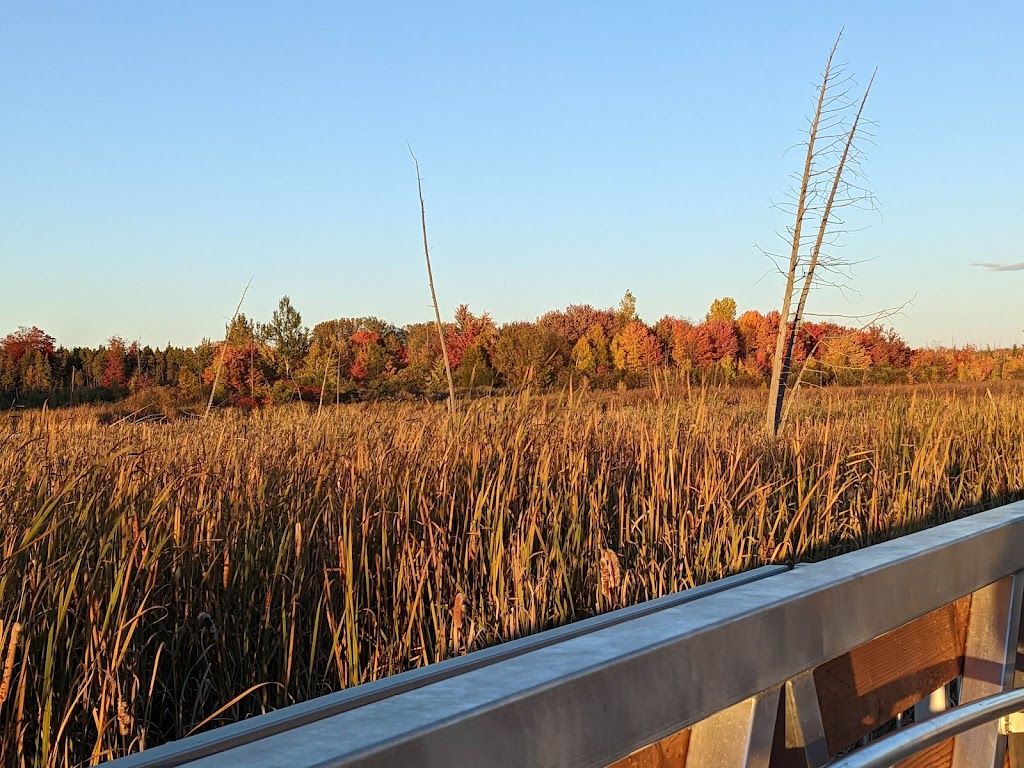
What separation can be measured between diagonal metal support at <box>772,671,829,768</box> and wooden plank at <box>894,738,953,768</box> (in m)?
0.60

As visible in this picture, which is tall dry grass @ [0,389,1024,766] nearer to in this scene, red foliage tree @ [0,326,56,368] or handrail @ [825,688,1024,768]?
handrail @ [825,688,1024,768]

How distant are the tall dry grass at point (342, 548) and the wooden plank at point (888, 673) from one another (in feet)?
2.01

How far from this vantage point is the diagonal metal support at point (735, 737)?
122 cm

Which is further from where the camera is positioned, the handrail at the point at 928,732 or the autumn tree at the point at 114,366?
the autumn tree at the point at 114,366

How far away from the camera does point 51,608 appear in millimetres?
1883

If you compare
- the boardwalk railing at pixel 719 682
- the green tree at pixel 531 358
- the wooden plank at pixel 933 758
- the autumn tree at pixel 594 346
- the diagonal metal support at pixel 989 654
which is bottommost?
the wooden plank at pixel 933 758

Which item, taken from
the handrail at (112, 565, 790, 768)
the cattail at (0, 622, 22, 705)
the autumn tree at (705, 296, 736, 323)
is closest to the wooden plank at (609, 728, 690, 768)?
the handrail at (112, 565, 790, 768)

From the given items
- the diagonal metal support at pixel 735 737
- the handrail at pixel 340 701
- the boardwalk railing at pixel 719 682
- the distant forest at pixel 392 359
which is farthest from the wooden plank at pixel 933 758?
the distant forest at pixel 392 359

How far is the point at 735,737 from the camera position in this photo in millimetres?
1231

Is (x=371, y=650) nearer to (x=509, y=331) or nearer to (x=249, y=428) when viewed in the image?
(x=249, y=428)

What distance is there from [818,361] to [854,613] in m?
6.30

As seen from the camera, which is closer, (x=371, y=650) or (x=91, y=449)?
(x=371, y=650)

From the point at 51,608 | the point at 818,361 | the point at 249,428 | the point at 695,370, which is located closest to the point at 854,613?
the point at 51,608

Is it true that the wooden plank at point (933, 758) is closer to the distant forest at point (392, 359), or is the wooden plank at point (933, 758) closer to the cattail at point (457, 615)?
the cattail at point (457, 615)
